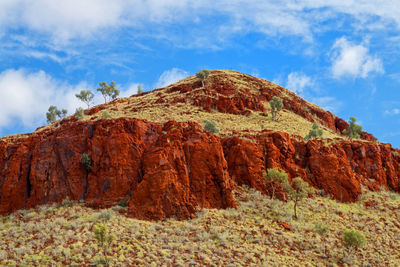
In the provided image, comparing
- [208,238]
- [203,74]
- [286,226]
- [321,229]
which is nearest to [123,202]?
[208,238]

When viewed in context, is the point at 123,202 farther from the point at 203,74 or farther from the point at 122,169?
the point at 203,74

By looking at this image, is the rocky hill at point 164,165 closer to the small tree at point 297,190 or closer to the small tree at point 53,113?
the small tree at point 297,190

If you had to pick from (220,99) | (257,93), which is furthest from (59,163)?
(257,93)

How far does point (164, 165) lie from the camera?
22.8 m

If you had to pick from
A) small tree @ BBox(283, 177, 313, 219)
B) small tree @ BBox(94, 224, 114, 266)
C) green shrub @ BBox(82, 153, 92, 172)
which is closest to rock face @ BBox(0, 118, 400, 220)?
green shrub @ BBox(82, 153, 92, 172)

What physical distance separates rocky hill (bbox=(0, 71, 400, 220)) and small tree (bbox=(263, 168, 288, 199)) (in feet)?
3.83

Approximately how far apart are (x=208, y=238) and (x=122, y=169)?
390 inches

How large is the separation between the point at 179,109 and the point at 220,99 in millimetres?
9589

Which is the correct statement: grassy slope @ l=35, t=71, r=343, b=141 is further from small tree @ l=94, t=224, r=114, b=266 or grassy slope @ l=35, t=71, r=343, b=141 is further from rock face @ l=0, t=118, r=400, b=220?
small tree @ l=94, t=224, r=114, b=266

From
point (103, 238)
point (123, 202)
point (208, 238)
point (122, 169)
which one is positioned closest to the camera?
point (103, 238)

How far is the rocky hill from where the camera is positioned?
74.1 ft

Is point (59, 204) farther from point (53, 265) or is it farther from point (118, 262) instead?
point (118, 262)

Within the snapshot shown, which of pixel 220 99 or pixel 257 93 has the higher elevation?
pixel 257 93

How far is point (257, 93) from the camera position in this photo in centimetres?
6569
